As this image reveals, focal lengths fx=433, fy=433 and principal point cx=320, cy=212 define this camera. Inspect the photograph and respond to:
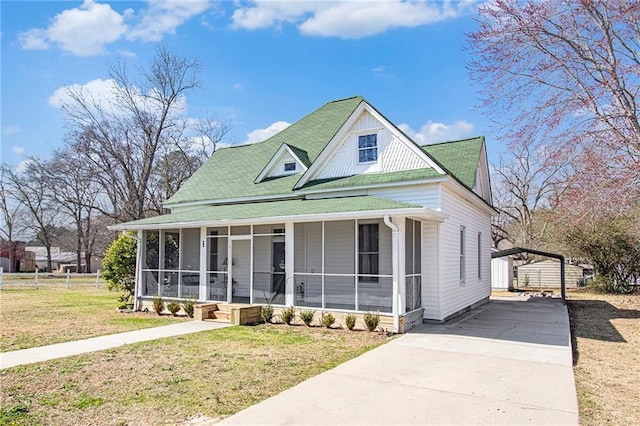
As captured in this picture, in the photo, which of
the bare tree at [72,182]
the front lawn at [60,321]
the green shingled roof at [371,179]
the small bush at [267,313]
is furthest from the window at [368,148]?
the bare tree at [72,182]

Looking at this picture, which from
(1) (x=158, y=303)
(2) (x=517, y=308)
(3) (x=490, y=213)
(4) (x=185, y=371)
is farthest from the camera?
(3) (x=490, y=213)

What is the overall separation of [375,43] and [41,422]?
1399cm

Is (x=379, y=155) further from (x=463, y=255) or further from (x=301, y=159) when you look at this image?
(x=463, y=255)

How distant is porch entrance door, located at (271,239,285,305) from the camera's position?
12727mm

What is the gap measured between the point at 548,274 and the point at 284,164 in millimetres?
22189

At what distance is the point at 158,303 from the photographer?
46.4 ft

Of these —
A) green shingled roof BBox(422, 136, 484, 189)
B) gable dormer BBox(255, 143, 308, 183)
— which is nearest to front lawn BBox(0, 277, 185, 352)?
gable dormer BBox(255, 143, 308, 183)

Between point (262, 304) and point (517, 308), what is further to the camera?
point (517, 308)

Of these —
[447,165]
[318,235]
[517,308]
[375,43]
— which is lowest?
[517,308]

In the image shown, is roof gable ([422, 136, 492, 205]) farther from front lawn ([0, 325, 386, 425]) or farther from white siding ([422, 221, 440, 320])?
front lawn ([0, 325, 386, 425])

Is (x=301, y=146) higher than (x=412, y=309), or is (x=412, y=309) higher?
(x=301, y=146)

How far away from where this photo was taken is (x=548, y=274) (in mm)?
29781

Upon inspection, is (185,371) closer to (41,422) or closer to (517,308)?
(41,422)

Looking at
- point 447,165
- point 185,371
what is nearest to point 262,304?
point 185,371
